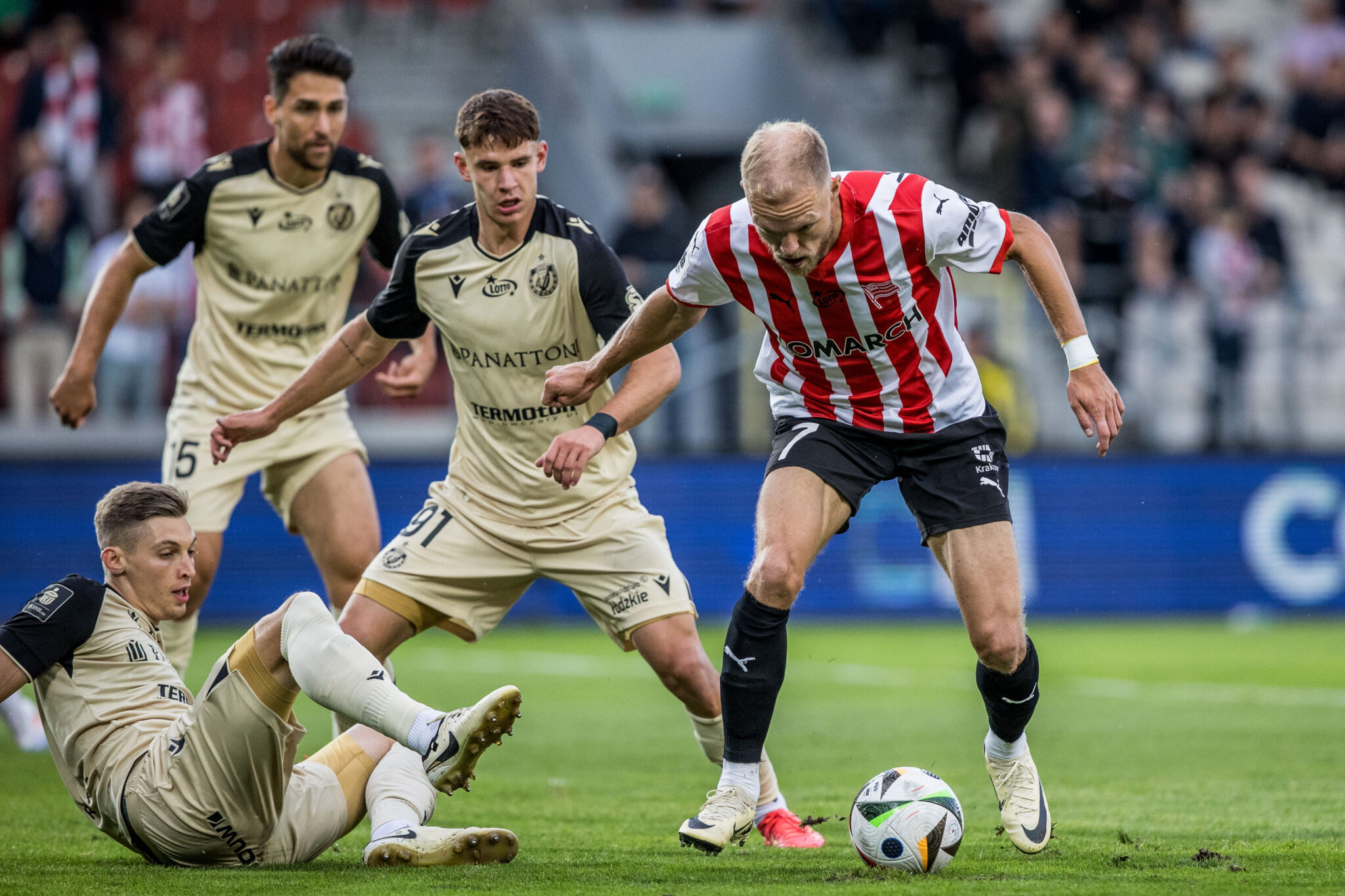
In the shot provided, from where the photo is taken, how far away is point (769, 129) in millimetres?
5102

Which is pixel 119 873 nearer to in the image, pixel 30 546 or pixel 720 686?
pixel 720 686

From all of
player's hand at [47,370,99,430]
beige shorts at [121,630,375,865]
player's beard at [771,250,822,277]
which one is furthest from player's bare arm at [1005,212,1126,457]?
player's hand at [47,370,99,430]

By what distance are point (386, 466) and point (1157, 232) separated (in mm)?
7858

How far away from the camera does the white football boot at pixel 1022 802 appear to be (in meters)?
5.40

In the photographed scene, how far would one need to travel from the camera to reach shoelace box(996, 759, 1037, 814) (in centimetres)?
550

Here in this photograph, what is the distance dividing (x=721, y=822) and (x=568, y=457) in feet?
4.10

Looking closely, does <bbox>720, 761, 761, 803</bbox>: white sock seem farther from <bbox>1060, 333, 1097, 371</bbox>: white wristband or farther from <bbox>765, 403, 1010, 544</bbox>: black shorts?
<bbox>1060, 333, 1097, 371</bbox>: white wristband

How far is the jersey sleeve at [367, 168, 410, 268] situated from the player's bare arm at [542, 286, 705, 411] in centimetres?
198

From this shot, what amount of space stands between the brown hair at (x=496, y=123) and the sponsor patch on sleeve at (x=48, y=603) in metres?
1.96

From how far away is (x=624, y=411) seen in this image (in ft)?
18.6

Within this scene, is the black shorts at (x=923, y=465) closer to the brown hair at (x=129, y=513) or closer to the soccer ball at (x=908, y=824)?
the soccer ball at (x=908, y=824)

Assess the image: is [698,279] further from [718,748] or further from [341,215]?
[341,215]

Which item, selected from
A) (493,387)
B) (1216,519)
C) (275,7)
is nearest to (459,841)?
(493,387)

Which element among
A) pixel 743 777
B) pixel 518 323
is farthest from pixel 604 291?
pixel 743 777
